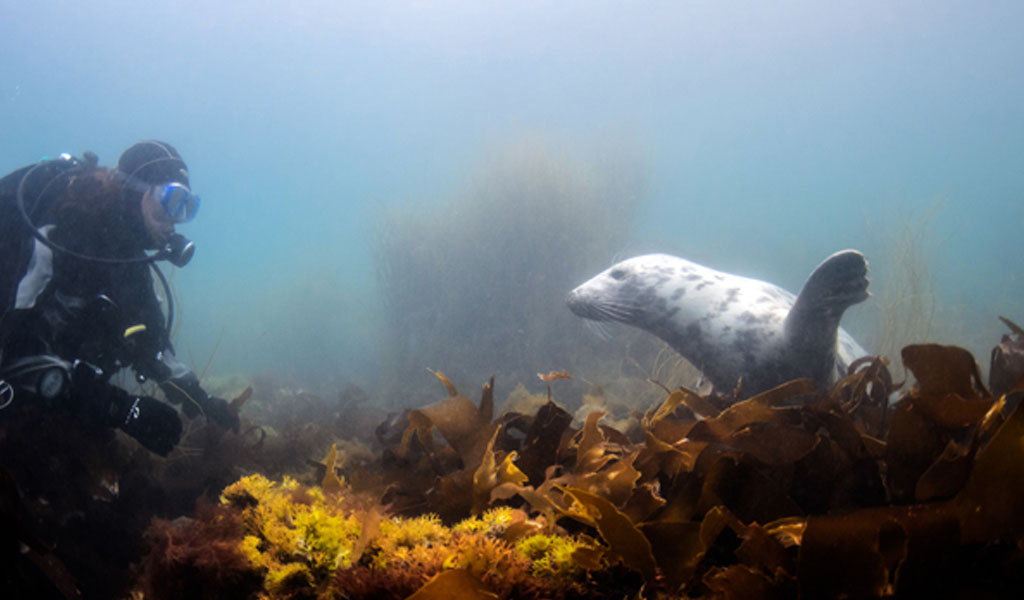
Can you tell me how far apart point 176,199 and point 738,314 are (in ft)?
14.4

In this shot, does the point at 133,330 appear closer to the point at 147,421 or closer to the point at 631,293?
the point at 147,421

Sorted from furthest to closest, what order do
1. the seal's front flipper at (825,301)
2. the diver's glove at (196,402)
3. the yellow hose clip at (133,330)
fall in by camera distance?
the diver's glove at (196,402)
the yellow hose clip at (133,330)
the seal's front flipper at (825,301)

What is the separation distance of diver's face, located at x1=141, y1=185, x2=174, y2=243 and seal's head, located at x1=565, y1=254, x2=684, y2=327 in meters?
3.44

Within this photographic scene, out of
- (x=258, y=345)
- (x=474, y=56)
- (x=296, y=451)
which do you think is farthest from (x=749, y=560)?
(x=474, y=56)

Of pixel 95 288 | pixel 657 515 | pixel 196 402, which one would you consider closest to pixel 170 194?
pixel 95 288

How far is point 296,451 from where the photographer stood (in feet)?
12.2

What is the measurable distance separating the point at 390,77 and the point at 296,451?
7027 cm

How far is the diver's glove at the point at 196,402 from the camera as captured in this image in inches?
155

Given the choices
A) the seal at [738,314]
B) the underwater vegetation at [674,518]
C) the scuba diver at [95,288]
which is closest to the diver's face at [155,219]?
the scuba diver at [95,288]

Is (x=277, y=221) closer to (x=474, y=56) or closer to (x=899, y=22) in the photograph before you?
(x=474, y=56)

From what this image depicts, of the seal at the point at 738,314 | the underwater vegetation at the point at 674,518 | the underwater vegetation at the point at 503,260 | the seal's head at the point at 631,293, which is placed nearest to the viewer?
the underwater vegetation at the point at 674,518

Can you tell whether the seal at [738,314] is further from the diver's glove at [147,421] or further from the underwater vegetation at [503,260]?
the underwater vegetation at [503,260]

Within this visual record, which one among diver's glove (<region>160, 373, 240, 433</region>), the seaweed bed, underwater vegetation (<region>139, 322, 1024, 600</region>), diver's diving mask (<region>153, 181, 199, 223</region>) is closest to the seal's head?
the seaweed bed

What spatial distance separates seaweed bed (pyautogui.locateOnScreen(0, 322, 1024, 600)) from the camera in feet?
2.64
